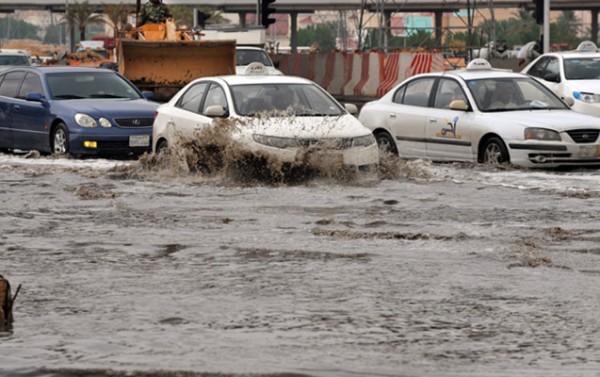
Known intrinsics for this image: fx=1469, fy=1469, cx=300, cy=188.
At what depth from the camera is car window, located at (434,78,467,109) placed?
19.0m

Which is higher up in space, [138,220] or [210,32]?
[210,32]

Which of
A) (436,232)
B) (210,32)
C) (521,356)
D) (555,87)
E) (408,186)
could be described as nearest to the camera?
(521,356)

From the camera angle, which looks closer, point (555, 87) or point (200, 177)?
point (200, 177)

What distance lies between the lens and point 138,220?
43.6 ft

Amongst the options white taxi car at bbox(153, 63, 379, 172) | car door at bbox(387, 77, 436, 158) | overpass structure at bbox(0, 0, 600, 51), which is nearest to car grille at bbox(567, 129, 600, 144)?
car door at bbox(387, 77, 436, 158)

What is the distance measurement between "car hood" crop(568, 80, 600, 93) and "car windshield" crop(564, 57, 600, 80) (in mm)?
238

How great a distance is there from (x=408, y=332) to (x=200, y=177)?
30.7ft

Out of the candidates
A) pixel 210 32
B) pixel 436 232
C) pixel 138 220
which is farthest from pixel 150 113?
pixel 210 32

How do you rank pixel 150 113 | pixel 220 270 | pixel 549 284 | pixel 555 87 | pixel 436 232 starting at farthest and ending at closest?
pixel 555 87 < pixel 150 113 < pixel 436 232 < pixel 220 270 < pixel 549 284

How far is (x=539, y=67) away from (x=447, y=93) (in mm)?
6953

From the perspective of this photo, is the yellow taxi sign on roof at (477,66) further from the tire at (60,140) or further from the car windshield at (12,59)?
the car windshield at (12,59)

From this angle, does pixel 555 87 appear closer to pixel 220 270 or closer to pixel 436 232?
pixel 436 232

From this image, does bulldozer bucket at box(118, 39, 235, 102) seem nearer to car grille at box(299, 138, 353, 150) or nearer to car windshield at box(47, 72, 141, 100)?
car windshield at box(47, 72, 141, 100)

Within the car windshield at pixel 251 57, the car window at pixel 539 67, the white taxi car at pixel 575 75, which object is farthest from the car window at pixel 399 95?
the car windshield at pixel 251 57
